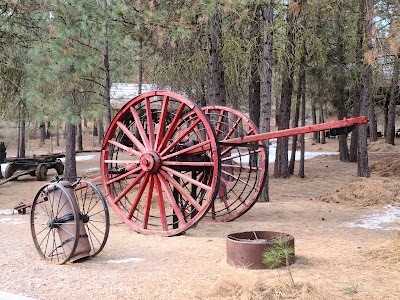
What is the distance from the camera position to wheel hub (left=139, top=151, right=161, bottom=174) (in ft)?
27.9

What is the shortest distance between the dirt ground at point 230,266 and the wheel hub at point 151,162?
1110 mm

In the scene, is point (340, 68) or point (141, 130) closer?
point (141, 130)

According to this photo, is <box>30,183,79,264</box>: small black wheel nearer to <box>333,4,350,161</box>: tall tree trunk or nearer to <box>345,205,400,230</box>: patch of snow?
<box>345,205,400,230</box>: patch of snow

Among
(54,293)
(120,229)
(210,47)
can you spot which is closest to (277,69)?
(210,47)

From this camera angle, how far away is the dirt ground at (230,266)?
5082 millimetres

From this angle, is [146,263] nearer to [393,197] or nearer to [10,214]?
[10,214]

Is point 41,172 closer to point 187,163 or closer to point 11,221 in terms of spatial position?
point 11,221

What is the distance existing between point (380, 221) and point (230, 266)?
174 inches

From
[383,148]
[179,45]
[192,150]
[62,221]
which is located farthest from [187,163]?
[383,148]

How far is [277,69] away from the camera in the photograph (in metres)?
15.1

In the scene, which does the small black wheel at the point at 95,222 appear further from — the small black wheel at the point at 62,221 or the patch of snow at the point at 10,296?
the patch of snow at the point at 10,296

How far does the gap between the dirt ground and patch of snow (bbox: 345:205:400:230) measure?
0.02m

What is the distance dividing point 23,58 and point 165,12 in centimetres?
616

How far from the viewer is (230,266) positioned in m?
6.09
